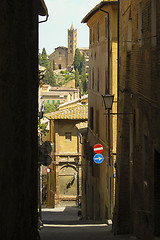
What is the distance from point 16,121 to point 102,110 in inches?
614

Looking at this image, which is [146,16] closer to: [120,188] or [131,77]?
[131,77]

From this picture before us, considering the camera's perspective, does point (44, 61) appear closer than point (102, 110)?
No

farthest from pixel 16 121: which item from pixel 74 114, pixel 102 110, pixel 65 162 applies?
pixel 65 162

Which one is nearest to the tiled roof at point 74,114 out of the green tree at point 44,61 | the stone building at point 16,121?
the stone building at point 16,121

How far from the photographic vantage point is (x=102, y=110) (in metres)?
24.0

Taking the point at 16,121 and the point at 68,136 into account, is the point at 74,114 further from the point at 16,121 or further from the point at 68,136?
the point at 16,121

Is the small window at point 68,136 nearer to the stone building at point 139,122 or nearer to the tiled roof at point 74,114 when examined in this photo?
the tiled roof at point 74,114

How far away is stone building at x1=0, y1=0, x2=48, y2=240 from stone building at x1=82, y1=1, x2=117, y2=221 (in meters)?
6.85

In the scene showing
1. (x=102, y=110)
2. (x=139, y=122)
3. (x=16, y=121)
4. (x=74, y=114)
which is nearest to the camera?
(x=16, y=121)

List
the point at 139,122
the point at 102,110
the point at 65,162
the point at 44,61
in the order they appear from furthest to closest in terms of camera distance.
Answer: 1. the point at 44,61
2. the point at 65,162
3. the point at 102,110
4. the point at 139,122

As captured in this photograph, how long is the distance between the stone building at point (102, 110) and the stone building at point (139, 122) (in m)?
1.43

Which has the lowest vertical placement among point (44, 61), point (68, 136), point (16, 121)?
point (68, 136)

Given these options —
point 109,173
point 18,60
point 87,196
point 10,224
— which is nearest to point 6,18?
point 18,60

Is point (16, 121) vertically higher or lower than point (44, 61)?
lower
